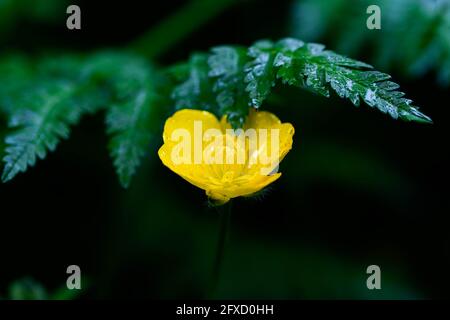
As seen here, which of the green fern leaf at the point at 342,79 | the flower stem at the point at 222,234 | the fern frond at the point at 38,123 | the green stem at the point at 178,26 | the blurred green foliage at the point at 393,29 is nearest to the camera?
the green fern leaf at the point at 342,79

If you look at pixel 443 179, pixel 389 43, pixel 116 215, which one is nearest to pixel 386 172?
pixel 443 179

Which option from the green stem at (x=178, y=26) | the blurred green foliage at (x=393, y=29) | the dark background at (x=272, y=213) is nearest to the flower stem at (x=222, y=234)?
the dark background at (x=272, y=213)

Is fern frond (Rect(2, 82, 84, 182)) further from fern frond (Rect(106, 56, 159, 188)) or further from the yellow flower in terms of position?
the yellow flower

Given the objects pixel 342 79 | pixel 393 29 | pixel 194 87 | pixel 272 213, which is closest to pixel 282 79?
pixel 342 79

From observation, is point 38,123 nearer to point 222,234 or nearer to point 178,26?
point 222,234

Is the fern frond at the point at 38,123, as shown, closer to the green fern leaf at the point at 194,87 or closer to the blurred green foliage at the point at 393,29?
the green fern leaf at the point at 194,87

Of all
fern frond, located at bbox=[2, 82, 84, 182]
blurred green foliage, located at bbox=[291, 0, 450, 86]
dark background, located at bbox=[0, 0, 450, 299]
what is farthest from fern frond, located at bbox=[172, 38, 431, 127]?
dark background, located at bbox=[0, 0, 450, 299]
